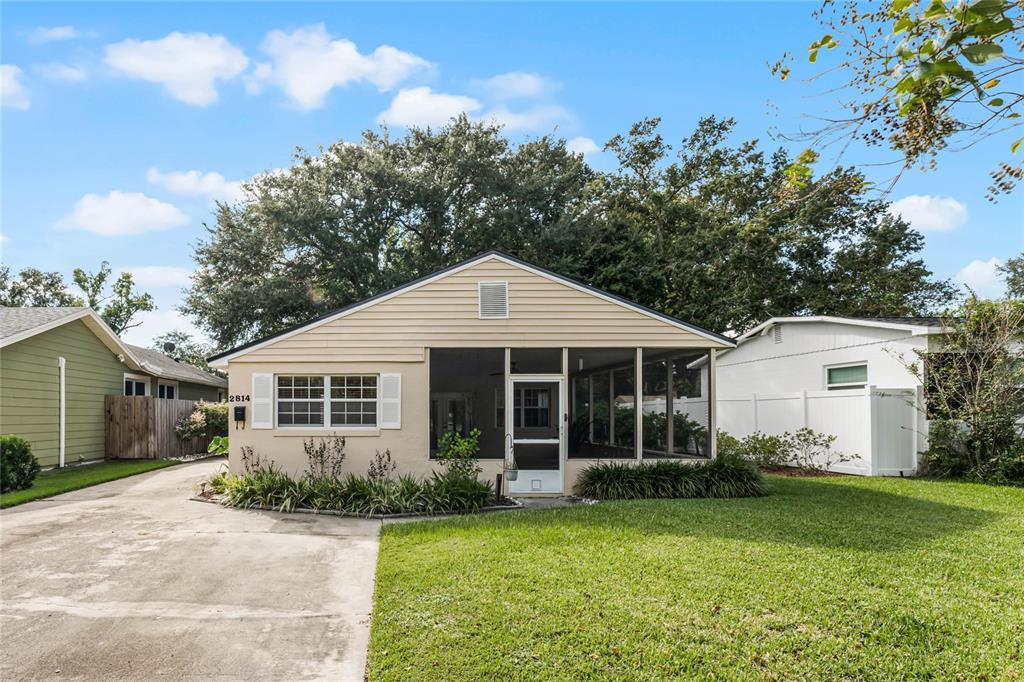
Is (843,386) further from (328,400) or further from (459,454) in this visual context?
(328,400)

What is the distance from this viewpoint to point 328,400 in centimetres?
1171

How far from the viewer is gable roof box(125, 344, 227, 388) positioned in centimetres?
2039

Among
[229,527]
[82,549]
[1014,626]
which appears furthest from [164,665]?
[1014,626]

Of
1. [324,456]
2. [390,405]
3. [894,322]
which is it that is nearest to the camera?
[324,456]

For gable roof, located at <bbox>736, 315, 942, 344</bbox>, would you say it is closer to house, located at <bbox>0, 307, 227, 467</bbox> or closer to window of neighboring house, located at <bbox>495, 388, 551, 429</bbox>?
window of neighboring house, located at <bbox>495, 388, 551, 429</bbox>

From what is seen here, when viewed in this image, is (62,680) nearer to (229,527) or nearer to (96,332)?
(229,527)

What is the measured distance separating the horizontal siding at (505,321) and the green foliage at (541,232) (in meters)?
10.3

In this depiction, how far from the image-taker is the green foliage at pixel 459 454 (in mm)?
10805

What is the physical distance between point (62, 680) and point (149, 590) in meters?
1.94

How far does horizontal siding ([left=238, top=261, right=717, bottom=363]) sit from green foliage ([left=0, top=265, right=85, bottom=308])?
32.6m

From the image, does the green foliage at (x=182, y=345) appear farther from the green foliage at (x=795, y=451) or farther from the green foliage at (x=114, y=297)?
the green foliage at (x=795, y=451)

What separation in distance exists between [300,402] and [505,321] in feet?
13.3

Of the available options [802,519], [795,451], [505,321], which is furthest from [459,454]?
[795,451]

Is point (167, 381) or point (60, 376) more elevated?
point (60, 376)
